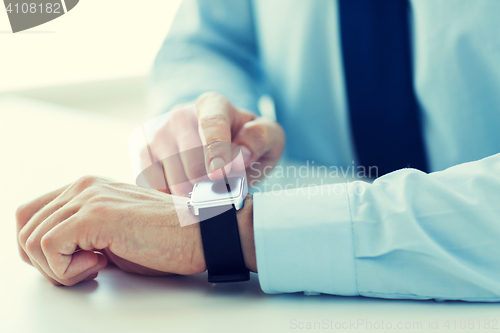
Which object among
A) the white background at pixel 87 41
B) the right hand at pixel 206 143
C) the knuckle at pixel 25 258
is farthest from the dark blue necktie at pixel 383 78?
the white background at pixel 87 41

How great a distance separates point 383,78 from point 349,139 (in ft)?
0.56

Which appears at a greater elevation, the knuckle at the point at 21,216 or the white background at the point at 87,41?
the white background at the point at 87,41

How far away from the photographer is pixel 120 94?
2.43 metres

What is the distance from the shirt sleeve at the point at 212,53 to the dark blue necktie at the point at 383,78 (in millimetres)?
272

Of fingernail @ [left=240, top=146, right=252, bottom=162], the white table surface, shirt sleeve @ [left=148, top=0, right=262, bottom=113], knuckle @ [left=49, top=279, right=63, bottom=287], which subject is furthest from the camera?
shirt sleeve @ [left=148, top=0, right=262, bottom=113]

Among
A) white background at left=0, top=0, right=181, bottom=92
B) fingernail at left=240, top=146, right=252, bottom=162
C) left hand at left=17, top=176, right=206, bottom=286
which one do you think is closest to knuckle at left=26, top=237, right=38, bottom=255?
left hand at left=17, top=176, right=206, bottom=286

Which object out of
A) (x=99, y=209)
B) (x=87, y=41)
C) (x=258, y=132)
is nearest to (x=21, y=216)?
(x=99, y=209)

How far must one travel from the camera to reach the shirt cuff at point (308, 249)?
0.45 m

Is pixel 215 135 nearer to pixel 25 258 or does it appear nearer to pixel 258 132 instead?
pixel 258 132

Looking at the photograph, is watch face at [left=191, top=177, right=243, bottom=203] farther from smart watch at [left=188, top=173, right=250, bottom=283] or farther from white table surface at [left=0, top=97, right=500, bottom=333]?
white table surface at [left=0, top=97, right=500, bottom=333]

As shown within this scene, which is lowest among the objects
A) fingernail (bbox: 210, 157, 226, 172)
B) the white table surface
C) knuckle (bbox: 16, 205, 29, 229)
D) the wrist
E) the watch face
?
the white table surface

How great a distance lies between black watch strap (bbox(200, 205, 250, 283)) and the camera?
47 cm

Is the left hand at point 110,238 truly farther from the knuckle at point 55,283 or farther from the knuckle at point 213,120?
the knuckle at point 213,120

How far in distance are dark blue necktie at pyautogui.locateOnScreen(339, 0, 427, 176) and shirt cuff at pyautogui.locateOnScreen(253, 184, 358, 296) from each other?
406 millimetres
